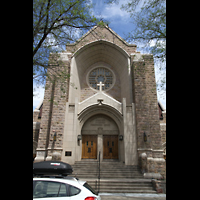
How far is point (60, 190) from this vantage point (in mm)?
4168

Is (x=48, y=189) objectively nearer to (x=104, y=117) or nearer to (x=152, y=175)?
(x=152, y=175)

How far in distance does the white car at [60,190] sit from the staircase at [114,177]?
18.6 ft

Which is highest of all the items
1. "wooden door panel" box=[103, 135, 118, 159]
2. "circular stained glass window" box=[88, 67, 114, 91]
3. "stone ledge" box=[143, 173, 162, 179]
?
"circular stained glass window" box=[88, 67, 114, 91]

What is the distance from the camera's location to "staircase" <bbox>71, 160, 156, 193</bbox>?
939cm

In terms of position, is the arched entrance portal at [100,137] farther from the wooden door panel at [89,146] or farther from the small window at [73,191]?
the small window at [73,191]

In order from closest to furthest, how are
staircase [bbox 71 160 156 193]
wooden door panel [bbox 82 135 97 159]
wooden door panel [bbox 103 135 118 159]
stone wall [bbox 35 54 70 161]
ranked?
staircase [bbox 71 160 156 193] → stone wall [bbox 35 54 70 161] → wooden door panel [bbox 82 135 97 159] → wooden door panel [bbox 103 135 118 159]

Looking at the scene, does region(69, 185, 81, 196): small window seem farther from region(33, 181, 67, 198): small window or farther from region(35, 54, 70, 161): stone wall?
region(35, 54, 70, 161): stone wall

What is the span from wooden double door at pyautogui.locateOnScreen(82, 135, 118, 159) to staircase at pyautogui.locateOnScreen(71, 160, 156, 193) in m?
0.81

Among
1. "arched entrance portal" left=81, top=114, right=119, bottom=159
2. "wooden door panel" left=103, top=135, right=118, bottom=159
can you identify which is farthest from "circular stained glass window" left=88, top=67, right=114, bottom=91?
"wooden door panel" left=103, top=135, right=118, bottom=159

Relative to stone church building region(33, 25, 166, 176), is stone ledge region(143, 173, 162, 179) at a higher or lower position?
lower

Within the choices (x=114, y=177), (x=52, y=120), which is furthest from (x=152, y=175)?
(x=52, y=120)
